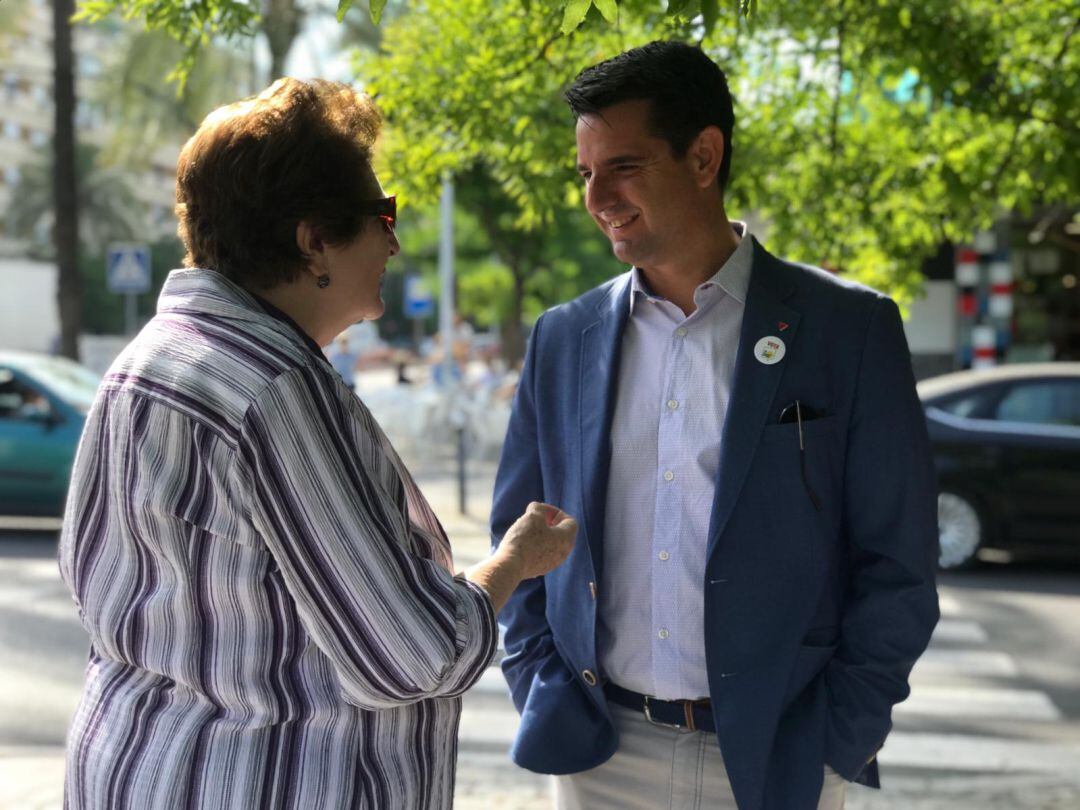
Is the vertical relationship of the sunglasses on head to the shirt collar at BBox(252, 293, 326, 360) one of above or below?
above

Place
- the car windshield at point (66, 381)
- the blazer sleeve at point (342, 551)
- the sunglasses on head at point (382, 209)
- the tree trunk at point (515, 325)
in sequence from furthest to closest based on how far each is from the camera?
1. the tree trunk at point (515, 325)
2. the car windshield at point (66, 381)
3. the sunglasses on head at point (382, 209)
4. the blazer sleeve at point (342, 551)

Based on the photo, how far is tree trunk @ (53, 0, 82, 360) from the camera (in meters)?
15.6

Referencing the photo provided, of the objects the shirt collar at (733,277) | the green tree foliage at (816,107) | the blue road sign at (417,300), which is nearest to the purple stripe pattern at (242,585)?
the shirt collar at (733,277)

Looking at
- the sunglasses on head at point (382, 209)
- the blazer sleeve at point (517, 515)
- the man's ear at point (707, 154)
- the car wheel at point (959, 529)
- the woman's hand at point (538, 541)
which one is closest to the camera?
the sunglasses on head at point (382, 209)

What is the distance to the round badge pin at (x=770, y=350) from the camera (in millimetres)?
2334

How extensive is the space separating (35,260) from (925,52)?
5492cm

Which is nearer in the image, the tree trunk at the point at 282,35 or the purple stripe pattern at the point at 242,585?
the purple stripe pattern at the point at 242,585

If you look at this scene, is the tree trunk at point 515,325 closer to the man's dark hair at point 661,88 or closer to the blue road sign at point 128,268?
the blue road sign at point 128,268

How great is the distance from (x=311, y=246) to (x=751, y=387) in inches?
32.6

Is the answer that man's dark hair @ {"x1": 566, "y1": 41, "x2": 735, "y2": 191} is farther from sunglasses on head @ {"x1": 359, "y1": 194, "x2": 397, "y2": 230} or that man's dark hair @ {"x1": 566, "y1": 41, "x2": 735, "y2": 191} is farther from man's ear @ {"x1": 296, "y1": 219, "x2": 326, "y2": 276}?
man's ear @ {"x1": 296, "y1": 219, "x2": 326, "y2": 276}

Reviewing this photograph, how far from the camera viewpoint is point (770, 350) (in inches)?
92.3

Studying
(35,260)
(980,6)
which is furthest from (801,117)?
(35,260)

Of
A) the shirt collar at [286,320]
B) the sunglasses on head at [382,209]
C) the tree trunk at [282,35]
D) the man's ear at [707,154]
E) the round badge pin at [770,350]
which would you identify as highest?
the tree trunk at [282,35]

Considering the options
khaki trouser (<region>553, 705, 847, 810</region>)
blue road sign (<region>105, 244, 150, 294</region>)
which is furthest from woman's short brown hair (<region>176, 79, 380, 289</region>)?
blue road sign (<region>105, 244, 150, 294</region>)
